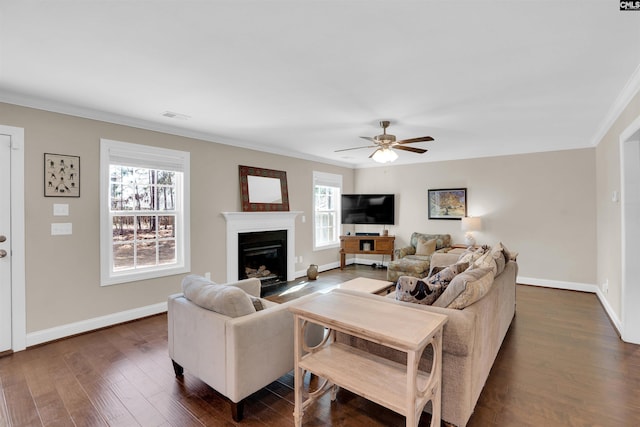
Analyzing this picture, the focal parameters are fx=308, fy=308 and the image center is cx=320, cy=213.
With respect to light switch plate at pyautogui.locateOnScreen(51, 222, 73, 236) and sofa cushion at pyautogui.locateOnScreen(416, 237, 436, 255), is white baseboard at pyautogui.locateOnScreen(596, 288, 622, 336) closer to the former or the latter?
sofa cushion at pyautogui.locateOnScreen(416, 237, 436, 255)

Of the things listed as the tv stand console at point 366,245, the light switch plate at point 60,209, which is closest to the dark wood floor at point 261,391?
the light switch plate at point 60,209

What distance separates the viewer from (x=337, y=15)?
1.73 meters

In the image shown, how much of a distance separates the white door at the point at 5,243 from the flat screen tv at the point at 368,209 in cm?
540

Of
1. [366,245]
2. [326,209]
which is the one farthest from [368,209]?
[326,209]

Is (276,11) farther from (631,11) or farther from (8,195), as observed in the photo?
(8,195)

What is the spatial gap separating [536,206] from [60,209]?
6.83 metres

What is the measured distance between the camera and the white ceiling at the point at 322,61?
1714 mm

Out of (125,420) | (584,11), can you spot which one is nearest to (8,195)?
(125,420)

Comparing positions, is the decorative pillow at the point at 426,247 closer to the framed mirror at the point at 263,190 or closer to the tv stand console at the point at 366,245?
the tv stand console at the point at 366,245

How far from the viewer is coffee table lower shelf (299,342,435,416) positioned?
1592mm

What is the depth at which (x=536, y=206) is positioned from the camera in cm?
537

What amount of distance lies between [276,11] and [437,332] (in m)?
2.00

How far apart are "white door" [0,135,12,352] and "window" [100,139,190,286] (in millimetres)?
738

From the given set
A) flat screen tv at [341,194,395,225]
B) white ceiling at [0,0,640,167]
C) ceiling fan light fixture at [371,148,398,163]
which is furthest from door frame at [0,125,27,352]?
flat screen tv at [341,194,395,225]
